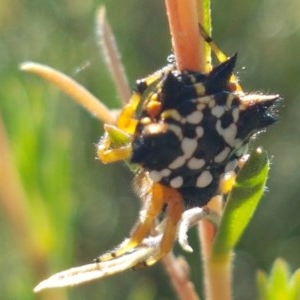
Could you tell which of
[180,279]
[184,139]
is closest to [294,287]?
[180,279]

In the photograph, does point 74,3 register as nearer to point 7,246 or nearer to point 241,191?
point 7,246

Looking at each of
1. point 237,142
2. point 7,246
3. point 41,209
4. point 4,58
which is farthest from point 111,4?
point 237,142

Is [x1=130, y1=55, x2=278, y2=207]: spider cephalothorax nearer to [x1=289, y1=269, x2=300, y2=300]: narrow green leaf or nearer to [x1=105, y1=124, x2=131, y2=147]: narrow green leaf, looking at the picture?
[x1=105, y1=124, x2=131, y2=147]: narrow green leaf

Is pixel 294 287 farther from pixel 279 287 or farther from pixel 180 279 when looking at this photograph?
pixel 180 279

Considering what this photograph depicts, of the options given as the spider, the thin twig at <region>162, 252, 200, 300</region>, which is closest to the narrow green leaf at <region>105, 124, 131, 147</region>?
the spider

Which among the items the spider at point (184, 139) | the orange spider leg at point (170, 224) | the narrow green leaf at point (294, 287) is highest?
the spider at point (184, 139)

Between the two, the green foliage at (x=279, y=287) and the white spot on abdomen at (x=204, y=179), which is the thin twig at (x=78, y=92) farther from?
the green foliage at (x=279, y=287)

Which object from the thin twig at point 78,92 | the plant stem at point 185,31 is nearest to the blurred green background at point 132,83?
the thin twig at point 78,92
